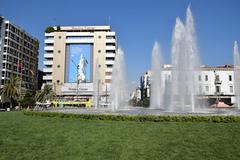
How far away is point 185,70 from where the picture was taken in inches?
1161

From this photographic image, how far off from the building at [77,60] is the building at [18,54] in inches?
253

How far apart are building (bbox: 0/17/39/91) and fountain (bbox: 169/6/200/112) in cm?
6791

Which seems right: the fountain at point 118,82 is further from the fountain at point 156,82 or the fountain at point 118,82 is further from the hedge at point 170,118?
the hedge at point 170,118

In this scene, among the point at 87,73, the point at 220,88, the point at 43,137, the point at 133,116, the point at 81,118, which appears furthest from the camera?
the point at 87,73

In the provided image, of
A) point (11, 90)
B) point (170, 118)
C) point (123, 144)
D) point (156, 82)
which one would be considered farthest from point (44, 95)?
point (123, 144)

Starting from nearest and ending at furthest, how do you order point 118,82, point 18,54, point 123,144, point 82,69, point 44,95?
point 123,144 < point 118,82 < point 44,95 < point 18,54 < point 82,69

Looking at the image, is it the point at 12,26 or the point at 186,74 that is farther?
the point at 12,26

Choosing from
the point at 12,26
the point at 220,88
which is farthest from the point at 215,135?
the point at 12,26

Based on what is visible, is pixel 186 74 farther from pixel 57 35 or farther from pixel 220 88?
pixel 57 35

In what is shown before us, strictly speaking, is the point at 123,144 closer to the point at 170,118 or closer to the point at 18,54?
the point at 170,118

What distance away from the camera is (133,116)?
799 inches

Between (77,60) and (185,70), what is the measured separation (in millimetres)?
75251

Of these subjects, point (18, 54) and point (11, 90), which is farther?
point (18, 54)

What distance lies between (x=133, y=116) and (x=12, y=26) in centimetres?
8080
